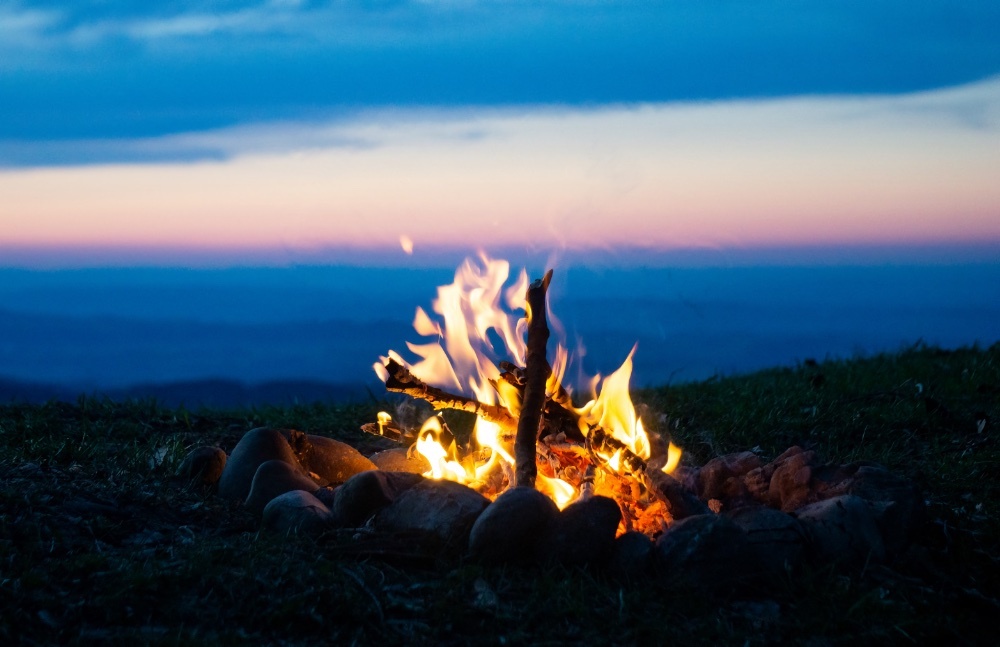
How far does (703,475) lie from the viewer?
5.72 meters

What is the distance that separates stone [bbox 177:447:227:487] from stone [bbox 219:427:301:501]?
0.33 ft

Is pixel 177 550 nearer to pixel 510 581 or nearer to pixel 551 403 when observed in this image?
pixel 510 581

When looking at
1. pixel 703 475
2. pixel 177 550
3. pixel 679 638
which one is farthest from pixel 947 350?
pixel 177 550

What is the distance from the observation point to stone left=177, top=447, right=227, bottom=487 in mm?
5879

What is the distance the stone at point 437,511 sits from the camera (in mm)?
4703

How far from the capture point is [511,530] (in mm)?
4531

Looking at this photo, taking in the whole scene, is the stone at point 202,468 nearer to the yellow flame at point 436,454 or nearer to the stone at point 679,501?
the yellow flame at point 436,454

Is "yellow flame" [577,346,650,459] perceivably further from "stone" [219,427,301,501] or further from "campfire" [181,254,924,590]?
"stone" [219,427,301,501]

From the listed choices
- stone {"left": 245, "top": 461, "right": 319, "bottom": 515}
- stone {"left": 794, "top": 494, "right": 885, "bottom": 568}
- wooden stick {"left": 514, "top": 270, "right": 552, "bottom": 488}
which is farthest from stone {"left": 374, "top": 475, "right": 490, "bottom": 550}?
stone {"left": 794, "top": 494, "right": 885, "bottom": 568}

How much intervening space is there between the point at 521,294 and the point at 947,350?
23.0 feet

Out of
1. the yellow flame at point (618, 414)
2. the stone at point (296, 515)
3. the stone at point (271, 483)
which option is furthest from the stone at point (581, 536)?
the stone at point (271, 483)

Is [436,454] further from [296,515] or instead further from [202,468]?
[202,468]

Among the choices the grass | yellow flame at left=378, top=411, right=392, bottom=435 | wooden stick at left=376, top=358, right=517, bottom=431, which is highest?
wooden stick at left=376, top=358, right=517, bottom=431

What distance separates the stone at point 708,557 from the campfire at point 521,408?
574mm
